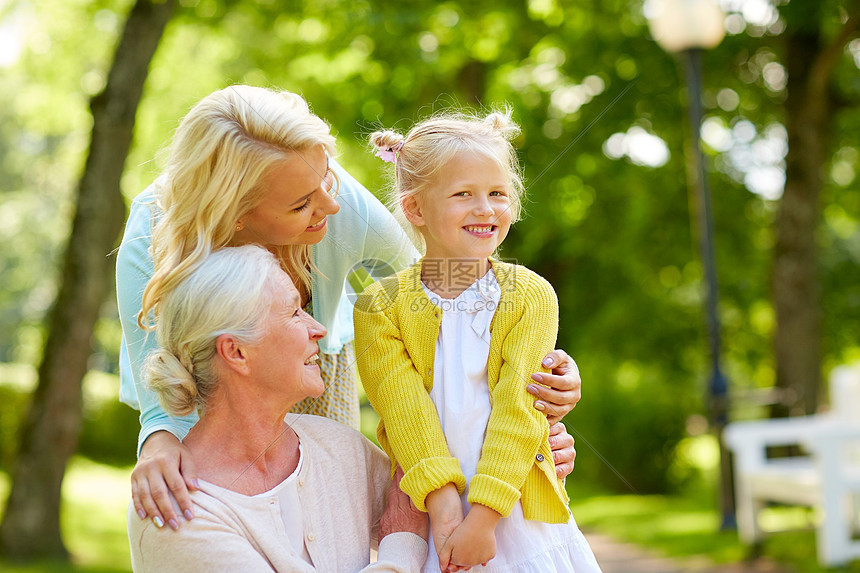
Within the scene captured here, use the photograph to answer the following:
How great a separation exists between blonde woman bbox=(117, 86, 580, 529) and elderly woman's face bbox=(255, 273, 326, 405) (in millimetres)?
203

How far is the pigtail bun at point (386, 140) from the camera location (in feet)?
7.73

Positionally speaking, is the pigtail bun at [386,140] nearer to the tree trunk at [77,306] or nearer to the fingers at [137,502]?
the fingers at [137,502]

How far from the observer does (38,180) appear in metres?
29.0

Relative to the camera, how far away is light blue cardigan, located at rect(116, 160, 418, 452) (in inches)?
85.0

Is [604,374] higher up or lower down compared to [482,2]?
lower down

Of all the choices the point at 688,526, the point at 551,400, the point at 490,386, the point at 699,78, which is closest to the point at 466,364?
the point at 490,386

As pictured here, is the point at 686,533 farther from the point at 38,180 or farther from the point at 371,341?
the point at 38,180

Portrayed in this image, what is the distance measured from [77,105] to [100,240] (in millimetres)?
8091

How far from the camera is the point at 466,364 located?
2.10 metres

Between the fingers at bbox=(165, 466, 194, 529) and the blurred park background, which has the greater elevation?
the blurred park background

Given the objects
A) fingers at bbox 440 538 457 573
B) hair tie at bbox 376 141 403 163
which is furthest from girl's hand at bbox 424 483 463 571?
hair tie at bbox 376 141 403 163

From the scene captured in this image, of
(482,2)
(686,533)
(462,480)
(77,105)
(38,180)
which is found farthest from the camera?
(38,180)

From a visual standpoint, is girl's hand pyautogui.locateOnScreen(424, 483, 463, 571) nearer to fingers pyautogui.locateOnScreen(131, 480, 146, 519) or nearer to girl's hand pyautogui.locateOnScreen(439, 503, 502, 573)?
girl's hand pyautogui.locateOnScreen(439, 503, 502, 573)

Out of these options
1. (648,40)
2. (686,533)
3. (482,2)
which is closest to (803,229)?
(648,40)
